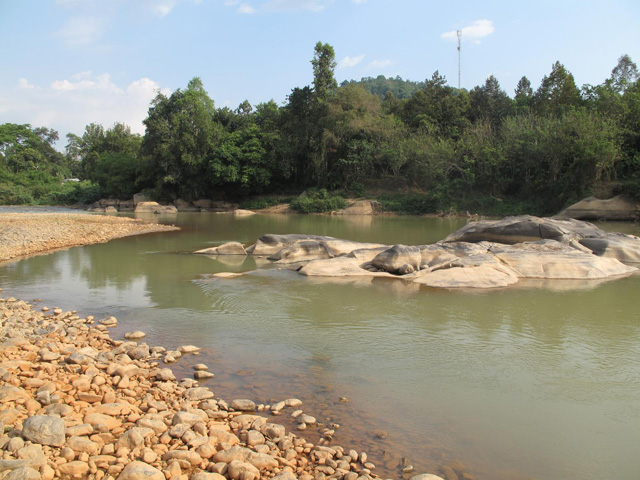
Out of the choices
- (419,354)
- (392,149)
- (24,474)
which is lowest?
(419,354)

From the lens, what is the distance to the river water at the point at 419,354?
430 cm

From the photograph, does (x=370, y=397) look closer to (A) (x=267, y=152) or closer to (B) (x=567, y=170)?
(B) (x=567, y=170)

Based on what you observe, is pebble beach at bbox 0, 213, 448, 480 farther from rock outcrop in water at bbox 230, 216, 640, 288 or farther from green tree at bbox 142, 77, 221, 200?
green tree at bbox 142, 77, 221, 200

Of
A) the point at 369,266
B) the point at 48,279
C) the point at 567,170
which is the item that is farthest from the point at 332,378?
the point at 567,170

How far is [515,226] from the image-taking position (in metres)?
14.5

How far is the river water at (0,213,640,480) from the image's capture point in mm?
4301

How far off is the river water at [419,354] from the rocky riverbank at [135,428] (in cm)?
34

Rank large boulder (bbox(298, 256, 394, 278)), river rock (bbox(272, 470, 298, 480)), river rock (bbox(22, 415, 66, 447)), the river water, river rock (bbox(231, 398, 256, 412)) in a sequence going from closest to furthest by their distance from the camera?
river rock (bbox(272, 470, 298, 480)), river rock (bbox(22, 415, 66, 447)), the river water, river rock (bbox(231, 398, 256, 412)), large boulder (bbox(298, 256, 394, 278))

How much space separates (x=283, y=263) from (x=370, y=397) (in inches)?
333

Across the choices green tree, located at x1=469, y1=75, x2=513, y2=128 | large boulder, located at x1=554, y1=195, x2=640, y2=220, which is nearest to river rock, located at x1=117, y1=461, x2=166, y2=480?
large boulder, located at x1=554, y1=195, x2=640, y2=220

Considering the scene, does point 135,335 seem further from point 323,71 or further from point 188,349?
point 323,71

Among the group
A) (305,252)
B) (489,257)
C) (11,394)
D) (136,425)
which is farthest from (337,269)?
(11,394)

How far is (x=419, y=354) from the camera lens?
6.62 metres

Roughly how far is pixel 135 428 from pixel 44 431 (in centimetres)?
65
